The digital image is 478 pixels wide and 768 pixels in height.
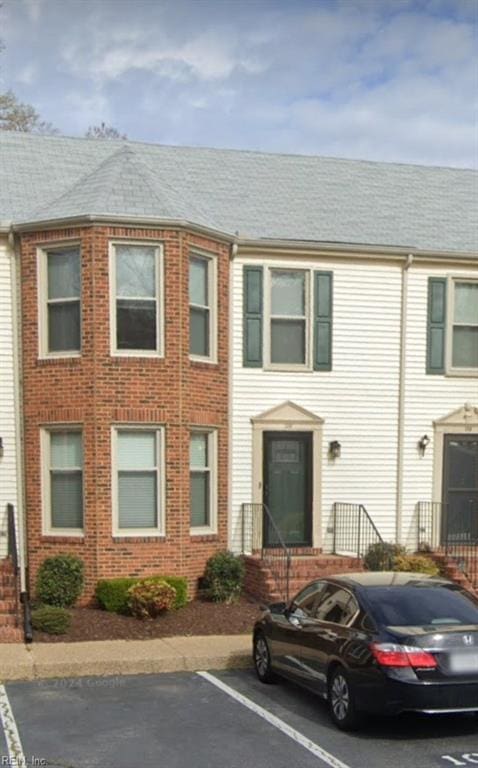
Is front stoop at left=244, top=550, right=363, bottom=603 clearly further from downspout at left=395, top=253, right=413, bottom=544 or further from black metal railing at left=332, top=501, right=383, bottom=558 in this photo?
downspout at left=395, top=253, right=413, bottom=544

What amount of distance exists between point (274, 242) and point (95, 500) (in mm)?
5243

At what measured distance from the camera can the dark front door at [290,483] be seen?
1523 centimetres

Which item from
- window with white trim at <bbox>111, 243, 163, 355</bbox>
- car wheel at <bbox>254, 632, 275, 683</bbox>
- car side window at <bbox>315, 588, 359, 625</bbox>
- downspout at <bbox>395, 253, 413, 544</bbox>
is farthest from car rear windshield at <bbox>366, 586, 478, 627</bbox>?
downspout at <bbox>395, 253, 413, 544</bbox>

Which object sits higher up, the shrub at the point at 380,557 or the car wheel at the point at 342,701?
the car wheel at the point at 342,701

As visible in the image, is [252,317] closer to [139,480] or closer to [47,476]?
[139,480]

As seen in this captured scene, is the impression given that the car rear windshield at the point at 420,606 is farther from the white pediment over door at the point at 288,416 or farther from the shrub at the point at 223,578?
the white pediment over door at the point at 288,416

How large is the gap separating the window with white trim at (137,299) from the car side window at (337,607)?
590 centimetres

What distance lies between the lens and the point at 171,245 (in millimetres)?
13633

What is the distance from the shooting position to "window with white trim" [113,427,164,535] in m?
13.5

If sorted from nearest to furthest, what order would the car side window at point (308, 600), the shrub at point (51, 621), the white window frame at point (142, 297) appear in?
1. the car side window at point (308, 600)
2. the shrub at point (51, 621)
3. the white window frame at point (142, 297)

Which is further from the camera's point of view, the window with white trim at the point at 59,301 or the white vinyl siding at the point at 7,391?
the white vinyl siding at the point at 7,391

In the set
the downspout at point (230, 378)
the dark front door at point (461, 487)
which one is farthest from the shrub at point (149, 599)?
the dark front door at point (461, 487)

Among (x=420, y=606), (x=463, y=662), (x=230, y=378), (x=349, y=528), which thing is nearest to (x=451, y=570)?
(x=349, y=528)

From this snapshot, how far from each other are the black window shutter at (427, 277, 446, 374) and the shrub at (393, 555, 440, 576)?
11.4ft
